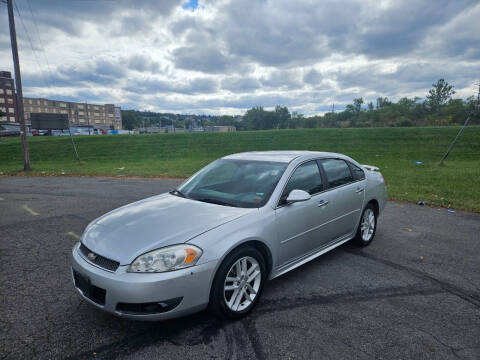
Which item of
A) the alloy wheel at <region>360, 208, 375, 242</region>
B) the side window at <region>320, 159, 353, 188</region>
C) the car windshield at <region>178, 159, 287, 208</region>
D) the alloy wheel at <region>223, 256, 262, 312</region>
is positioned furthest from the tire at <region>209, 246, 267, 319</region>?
the alloy wheel at <region>360, 208, 375, 242</region>

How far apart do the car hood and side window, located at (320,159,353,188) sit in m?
1.56

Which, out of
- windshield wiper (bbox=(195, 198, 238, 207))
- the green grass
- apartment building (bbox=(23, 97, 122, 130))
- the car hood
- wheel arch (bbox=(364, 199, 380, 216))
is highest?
apartment building (bbox=(23, 97, 122, 130))

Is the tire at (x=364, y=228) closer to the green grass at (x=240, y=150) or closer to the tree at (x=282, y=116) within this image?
the green grass at (x=240, y=150)

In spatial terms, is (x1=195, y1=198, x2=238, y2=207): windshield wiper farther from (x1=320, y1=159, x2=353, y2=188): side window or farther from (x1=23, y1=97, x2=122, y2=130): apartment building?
(x1=23, y1=97, x2=122, y2=130): apartment building

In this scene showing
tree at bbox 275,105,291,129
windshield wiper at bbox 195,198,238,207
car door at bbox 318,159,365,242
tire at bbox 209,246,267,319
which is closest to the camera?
tire at bbox 209,246,267,319

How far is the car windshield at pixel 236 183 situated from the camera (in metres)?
3.38

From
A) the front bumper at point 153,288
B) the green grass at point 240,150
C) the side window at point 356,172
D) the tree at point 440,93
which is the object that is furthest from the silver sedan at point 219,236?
the tree at point 440,93

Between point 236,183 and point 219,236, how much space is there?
45.4 inches

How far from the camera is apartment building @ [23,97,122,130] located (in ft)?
378

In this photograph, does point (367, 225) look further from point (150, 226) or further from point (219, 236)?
point (150, 226)

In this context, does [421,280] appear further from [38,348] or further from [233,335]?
[38,348]

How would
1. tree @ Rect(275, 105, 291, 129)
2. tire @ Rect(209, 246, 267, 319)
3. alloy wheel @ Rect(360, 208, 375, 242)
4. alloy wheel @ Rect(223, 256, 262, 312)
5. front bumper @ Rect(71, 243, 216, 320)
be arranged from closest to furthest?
1. front bumper @ Rect(71, 243, 216, 320)
2. tire @ Rect(209, 246, 267, 319)
3. alloy wheel @ Rect(223, 256, 262, 312)
4. alloy wheel @ Rect(360, 208, 375, 242)
5. tree @ Rect(275, 105, 291, 129)

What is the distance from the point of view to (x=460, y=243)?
5.02 metres

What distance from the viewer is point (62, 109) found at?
122 m
